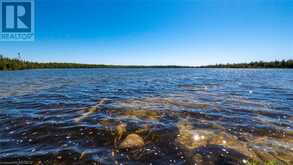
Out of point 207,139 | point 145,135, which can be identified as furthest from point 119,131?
point 207,139

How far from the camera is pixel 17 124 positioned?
844cm

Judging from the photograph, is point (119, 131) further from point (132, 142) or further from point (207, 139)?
point (207, 139)

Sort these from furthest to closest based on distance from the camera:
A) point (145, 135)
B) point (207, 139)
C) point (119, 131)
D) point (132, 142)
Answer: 1. point (119, 131)
2. point (145, 135)
3. point (207, 139)
4. point (132, 142)

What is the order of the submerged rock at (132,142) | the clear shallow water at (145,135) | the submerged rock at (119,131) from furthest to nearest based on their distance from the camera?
the submerged rock at (119,131) → the submerged rock at (132,142) → the clear shallow water at (145,135)

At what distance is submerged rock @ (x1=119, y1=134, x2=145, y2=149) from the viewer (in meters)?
6.32

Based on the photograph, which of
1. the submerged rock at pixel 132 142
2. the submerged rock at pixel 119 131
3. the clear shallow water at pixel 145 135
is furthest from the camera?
the submerged rock at pixel 119 131

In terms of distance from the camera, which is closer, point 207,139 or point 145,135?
point 207,139

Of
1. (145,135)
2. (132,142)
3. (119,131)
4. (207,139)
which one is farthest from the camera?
(119,131)

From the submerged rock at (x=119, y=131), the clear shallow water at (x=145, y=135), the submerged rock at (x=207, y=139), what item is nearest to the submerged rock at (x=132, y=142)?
the clear shallow water at (x=145, y=135)

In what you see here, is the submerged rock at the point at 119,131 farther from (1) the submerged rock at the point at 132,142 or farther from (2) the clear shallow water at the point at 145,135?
(1) the submerged rock at the point at 132,142

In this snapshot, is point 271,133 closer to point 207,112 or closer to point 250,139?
point 250,139

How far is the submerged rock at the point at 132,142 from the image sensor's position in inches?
249

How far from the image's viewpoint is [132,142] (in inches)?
261

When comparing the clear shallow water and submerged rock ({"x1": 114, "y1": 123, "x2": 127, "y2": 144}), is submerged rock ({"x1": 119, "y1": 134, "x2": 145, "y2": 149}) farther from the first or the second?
submerged rock ({"x1": 114, "y1": 123, "x2": 127, "y2": 144})
